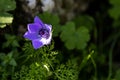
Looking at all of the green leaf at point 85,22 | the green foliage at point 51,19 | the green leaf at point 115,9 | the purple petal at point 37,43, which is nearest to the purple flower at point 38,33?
the purple petal at point 37,43

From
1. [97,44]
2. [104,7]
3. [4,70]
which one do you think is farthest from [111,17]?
[4,70]

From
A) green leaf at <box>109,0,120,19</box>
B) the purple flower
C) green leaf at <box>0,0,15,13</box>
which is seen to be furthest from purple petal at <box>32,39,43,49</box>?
green leaf at <box>109,0,120,19</box>

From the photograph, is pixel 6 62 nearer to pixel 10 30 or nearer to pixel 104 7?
pixel 10 30

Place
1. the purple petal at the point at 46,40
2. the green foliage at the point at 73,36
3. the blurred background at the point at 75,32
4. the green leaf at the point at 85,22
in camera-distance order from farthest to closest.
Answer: the green leaf at the point at 85,22
the green foliage at the point at 73,36
the blurred background at the point at 75,32
the purple petal at the point at 46,40

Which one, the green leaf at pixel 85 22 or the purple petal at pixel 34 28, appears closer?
the purple petal at pixel 34 28

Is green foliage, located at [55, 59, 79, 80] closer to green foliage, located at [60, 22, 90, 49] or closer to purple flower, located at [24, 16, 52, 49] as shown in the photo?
purple flower, located at [24, 16, 52, 49]

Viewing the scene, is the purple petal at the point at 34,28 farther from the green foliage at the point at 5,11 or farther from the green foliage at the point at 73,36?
the green foliage at the point at 73,36

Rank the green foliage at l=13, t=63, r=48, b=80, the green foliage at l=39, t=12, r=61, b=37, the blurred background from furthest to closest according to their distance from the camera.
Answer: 1. the green foliage at l=39, t=12, r=61, b=37
2. the blurred background
3. the green foliage at l=13, t=63, r=48, b=80
